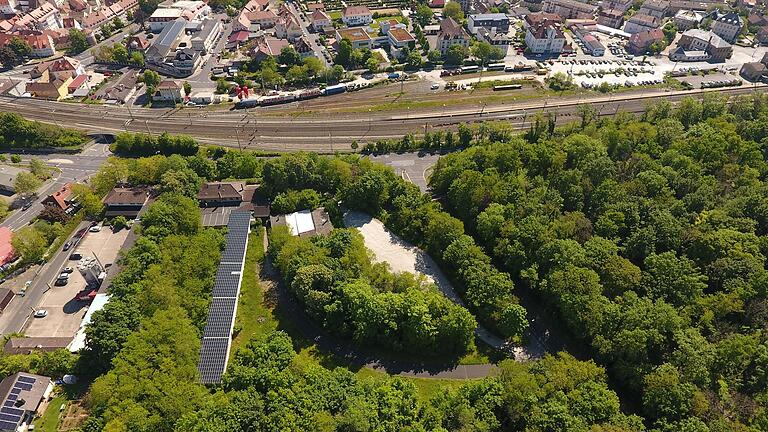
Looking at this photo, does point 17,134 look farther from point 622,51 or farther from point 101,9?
point 622,51

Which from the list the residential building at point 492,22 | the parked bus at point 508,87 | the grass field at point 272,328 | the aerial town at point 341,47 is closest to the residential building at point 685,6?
the aerial town at point 341,47

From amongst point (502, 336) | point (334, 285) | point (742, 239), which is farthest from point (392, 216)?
point (742, 239)

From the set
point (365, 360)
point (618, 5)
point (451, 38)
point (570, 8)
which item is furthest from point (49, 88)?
point (618, 5)

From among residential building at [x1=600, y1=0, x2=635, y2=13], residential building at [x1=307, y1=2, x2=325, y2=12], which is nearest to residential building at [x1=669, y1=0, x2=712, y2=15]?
residential building at [x1=600, y1=0, x2=635, y2=13]

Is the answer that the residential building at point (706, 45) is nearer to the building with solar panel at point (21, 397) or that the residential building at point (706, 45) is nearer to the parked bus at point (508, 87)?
the parked bus at point (508, 87)

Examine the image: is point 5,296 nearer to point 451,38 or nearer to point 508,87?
point 508,87

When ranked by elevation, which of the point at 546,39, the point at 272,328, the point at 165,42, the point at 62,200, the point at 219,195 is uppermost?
the point at 165,42

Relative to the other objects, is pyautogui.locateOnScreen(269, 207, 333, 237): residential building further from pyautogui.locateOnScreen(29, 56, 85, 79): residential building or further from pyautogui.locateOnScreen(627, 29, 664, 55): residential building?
pyautogui.locateOnScreen(627, 29, 664, 55): residential building
